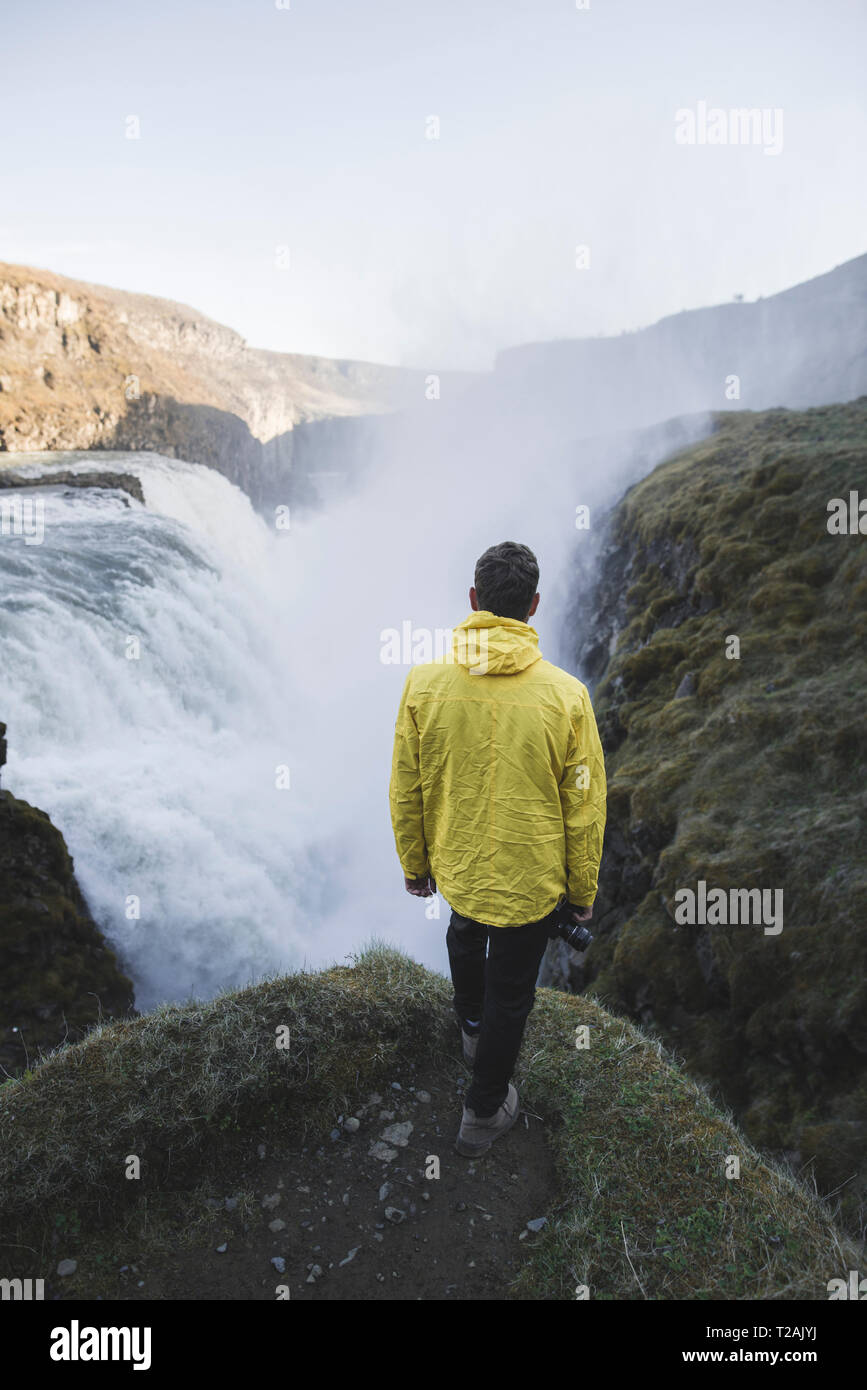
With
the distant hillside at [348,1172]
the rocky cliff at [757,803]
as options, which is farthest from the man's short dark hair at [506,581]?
the rocky cliff at [757,803]

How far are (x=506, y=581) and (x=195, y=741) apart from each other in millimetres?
14102

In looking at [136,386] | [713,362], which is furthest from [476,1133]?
[713,362]

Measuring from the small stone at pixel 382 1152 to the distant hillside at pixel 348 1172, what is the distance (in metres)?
0.01

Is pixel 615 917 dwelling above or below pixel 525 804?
below

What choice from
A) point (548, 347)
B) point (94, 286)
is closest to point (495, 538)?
point (548, 347)

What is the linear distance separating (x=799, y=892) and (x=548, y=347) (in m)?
99.5

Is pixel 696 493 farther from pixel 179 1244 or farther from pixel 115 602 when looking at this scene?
pixel 179 1244

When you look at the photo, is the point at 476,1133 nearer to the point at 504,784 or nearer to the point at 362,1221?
the point at 362,1221

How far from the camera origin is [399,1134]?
12.2 feet

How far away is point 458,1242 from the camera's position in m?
3.20

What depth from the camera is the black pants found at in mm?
3338

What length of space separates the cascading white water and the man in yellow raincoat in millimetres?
4412

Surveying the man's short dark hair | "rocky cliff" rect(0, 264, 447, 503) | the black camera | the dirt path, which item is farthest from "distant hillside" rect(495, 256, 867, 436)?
the dirt path

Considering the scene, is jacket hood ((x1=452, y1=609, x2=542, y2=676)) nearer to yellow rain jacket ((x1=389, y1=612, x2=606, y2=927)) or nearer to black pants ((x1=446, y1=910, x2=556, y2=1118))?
yellow rain jacket ((x1=389, y1=612, x2=606, y2=927))
